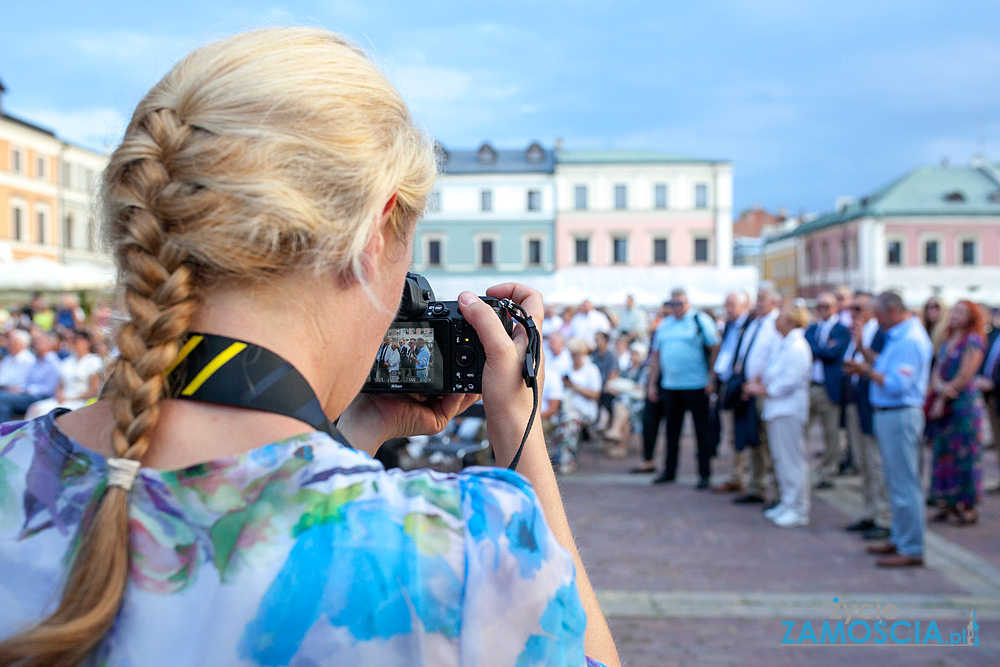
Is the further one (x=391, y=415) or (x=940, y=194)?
(x=940, y=194)

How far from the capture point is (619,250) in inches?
2106

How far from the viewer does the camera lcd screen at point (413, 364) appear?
1.42m

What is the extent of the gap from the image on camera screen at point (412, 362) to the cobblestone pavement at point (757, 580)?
10.8ft

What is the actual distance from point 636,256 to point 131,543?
53.9 m

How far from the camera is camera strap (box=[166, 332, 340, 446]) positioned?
87cm

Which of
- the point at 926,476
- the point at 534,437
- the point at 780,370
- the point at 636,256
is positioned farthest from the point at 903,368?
the point at 636,256

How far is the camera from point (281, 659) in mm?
810

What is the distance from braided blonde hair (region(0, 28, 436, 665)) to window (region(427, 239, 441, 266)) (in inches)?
2039

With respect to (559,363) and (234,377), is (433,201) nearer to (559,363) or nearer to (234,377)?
(234,377)

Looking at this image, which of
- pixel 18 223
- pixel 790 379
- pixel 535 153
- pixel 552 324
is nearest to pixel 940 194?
pixel 535 153

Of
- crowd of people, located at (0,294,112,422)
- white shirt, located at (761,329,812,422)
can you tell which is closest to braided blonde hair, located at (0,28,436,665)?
white shirt, located at (761,329,812,422)

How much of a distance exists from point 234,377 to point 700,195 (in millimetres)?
53917

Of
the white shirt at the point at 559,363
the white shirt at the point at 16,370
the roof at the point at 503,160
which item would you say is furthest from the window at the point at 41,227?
the white shirt at the point at 559,363

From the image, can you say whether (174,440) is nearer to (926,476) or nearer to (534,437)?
(534,437)
